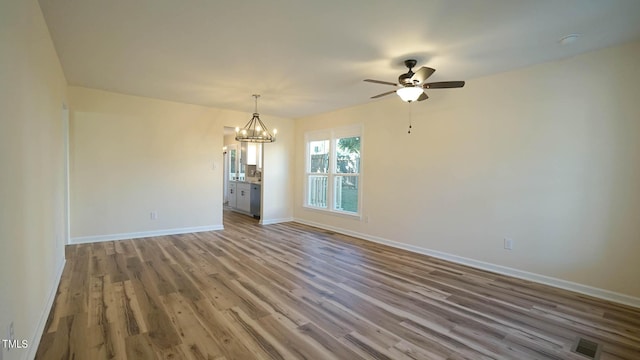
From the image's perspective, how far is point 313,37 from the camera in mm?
2797

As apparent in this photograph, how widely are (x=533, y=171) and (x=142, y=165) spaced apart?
5878 mm

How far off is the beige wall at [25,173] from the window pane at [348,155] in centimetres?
432

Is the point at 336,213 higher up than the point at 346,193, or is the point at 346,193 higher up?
the point at 346,193

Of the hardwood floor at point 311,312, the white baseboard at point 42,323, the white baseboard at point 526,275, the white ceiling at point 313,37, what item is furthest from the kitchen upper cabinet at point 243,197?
the white baseboard at point 42,323

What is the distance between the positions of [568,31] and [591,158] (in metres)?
1.33

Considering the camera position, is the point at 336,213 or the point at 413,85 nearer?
the point at 413,85

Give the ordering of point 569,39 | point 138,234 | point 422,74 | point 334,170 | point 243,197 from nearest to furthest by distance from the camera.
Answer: point 569,39 < point 422,74 < point 138,234 < point 334,170 < point 243,197

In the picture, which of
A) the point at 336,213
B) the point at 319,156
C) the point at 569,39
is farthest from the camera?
the point at 319,156

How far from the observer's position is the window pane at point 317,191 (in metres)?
6.40

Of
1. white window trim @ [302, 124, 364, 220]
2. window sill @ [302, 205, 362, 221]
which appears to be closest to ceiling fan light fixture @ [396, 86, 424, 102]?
white window trim @ [302, 124, 364, 220]

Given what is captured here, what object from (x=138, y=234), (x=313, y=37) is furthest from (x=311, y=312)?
(x=138, y=234)

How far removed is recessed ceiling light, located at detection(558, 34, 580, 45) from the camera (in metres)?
2.70

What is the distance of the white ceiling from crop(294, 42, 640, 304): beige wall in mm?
336

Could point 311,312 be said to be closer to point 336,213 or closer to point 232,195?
point 336,213
